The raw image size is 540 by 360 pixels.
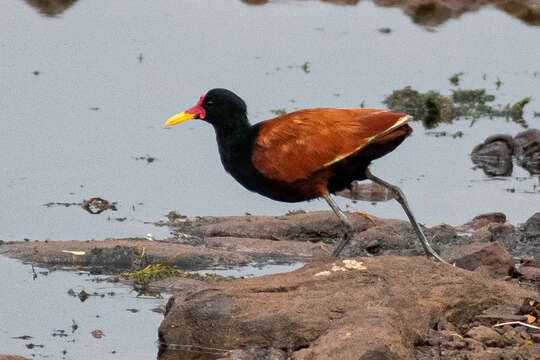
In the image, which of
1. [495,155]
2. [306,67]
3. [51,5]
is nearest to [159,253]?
[495,155]

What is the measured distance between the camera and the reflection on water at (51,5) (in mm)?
20547

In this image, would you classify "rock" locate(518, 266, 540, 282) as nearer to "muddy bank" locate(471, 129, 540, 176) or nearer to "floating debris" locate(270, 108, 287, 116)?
"muddy bank" locate(471, 129, 540, 176)

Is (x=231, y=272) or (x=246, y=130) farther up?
(x=246, y=130)

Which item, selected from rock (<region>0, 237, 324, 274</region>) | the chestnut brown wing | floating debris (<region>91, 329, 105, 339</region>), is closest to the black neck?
the chestnut brown wing

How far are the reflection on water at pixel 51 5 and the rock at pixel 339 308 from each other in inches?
501

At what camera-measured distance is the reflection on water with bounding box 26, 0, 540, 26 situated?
71.1ft

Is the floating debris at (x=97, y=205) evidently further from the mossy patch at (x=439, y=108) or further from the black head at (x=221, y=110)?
the mossy patch at (x=439, y=108)

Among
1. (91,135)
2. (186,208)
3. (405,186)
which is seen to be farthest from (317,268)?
(91,135)

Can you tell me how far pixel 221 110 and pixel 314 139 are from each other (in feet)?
2.92

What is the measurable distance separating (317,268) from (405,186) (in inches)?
179

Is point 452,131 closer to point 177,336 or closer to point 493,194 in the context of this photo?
point 493,194

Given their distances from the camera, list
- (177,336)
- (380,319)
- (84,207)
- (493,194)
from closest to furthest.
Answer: (380,319), (177,336), (84,207), (493,194)

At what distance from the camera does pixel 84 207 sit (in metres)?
11.9

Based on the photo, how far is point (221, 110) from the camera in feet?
31.4
